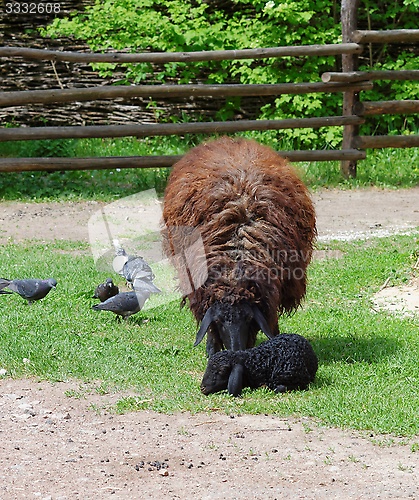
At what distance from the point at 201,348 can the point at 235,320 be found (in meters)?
1.04

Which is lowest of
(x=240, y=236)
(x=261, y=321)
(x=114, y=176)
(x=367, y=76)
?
(x=114, y=176)

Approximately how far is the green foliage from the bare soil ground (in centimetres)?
973

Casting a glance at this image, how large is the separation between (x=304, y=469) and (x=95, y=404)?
1.50 meters

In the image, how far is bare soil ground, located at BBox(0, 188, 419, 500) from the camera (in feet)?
12.4

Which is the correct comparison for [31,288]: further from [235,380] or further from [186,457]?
[186,457]

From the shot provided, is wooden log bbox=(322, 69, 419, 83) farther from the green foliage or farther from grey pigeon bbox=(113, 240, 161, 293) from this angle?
grey pigeon bbox=(113, 240, 161, 293)

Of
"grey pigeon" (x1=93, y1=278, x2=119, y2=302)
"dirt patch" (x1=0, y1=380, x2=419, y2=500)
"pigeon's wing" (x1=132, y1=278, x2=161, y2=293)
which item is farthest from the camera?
"grey pigeon" (x1=93, y1=278, x2=119, y2=302)

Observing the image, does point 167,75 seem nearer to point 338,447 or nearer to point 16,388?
point 16,388

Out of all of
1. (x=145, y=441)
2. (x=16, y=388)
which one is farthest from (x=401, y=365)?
(x=16, y=388)

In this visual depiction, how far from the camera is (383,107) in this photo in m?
12.5

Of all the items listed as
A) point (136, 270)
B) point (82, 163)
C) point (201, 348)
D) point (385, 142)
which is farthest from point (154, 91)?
point (201, 348)

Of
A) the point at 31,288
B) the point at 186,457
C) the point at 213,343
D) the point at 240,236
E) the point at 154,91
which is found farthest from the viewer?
the point at 154,91

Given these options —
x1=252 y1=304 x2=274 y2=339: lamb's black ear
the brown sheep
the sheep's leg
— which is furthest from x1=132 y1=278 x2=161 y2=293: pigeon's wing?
x1=252 y1=304 x2=274 y2=339: lamb's black ear

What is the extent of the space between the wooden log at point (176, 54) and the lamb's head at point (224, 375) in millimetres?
7574
